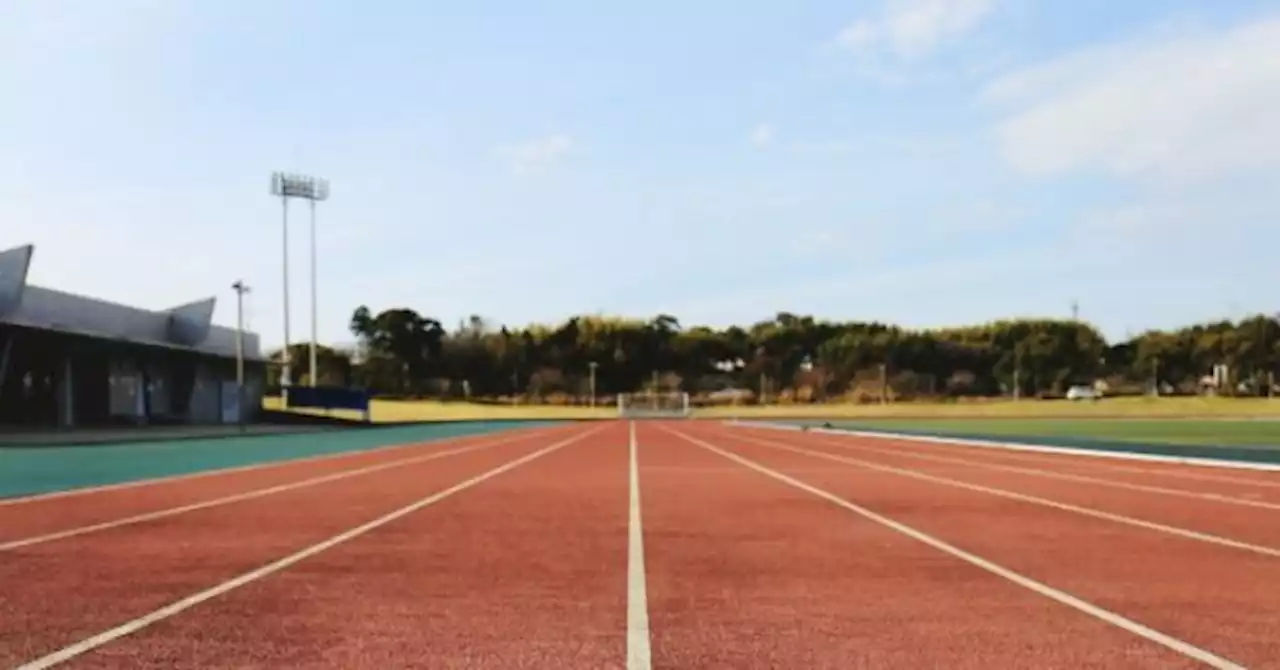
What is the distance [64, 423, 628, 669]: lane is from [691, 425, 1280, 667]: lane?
2.80m

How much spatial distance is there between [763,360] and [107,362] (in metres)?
79.6

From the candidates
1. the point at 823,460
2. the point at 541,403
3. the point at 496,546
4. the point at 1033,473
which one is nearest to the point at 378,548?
the point at 496,546

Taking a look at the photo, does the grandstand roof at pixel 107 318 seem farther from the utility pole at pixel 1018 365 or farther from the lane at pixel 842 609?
the utility pole at pixel 1018 365

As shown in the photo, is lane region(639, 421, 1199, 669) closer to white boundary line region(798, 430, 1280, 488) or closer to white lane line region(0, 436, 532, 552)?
white lane line region(0, 436, 532, 552)

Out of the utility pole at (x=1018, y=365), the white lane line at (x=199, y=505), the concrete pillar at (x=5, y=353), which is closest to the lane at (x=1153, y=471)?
the white lane line at (x=199, y=505)

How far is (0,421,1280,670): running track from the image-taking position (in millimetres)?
6102

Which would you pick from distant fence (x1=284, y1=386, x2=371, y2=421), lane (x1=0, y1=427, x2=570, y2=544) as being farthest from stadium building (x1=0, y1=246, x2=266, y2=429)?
lane (x1=0, y1=427, x2=570, y2=544)

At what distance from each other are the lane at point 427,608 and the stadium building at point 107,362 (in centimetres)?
3447

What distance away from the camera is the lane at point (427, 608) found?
592cm

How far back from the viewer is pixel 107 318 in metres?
50.7

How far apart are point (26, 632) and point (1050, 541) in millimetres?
7679

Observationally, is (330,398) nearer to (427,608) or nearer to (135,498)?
(135,498)

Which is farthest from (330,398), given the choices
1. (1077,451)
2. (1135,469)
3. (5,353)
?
(1135,469)

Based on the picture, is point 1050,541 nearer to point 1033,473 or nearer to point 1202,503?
point 1202,503
